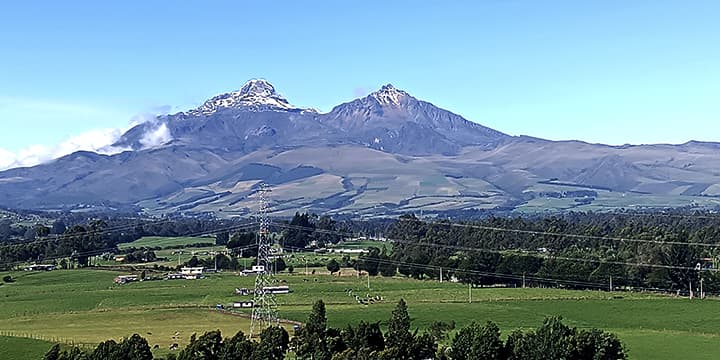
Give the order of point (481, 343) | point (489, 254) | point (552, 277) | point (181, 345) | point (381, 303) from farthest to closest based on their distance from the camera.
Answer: point (489, 254), point (552, 277), point (381, 303), point (181, 345), point (481, 343)

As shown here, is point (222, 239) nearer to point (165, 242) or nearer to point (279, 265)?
point (165, 242)

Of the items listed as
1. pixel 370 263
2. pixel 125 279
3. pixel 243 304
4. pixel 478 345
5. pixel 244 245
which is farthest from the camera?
pixel 244 245

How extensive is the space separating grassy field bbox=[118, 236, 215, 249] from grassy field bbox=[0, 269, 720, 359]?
33502 mm

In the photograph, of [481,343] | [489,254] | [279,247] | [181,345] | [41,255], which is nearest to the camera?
[481,343]

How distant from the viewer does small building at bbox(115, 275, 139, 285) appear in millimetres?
66206

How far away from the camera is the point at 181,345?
37.8m

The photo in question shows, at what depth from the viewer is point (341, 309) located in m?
50.1

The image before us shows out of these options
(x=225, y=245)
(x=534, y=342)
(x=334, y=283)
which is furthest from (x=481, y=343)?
(x=225, y=245)

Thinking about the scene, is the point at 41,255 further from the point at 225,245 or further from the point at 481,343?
the point at 481,343

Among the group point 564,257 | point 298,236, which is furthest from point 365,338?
point 298,236

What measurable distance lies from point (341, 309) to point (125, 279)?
2427 cm

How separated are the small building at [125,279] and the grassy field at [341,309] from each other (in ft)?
2.41

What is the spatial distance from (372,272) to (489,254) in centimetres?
1000

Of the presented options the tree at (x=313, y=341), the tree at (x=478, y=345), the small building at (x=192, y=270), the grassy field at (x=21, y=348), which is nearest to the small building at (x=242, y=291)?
the small building at (x=192, y=270)
